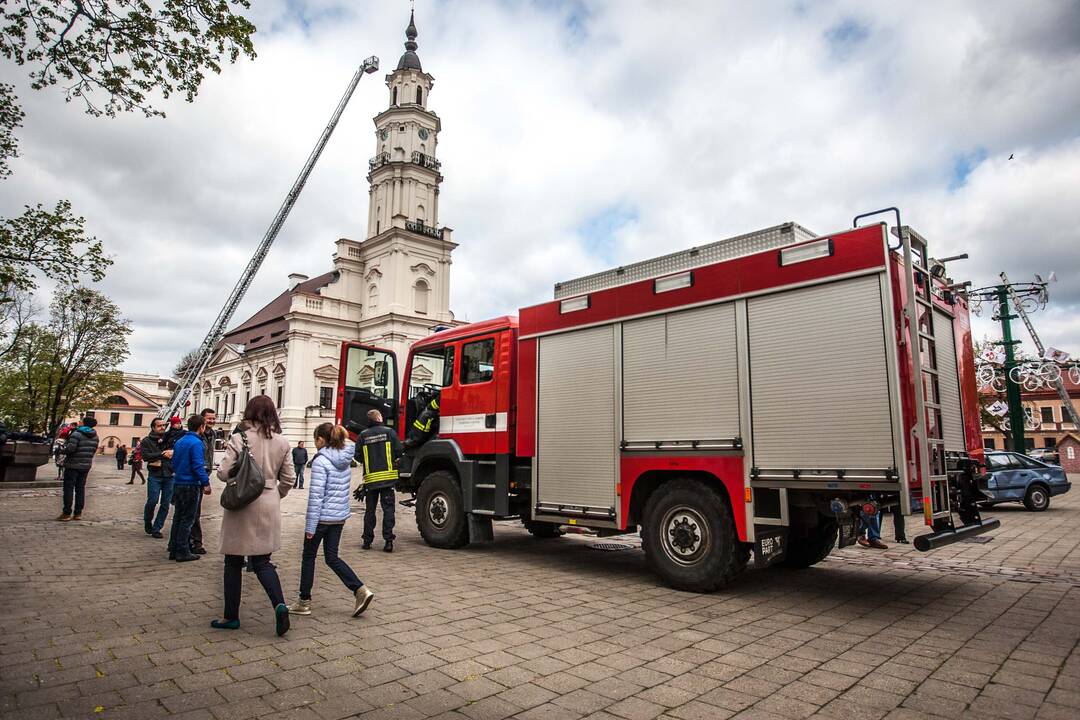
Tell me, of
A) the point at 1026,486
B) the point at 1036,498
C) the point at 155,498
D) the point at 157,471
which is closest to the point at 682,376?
the point at 157,471

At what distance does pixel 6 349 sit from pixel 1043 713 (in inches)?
1508

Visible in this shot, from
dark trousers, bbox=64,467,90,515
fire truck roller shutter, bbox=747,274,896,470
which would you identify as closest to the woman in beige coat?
fire truck roller shutter, bbox=747,274,896,470

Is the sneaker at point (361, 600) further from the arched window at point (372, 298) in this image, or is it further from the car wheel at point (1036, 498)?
the arched window at point (372, 298)

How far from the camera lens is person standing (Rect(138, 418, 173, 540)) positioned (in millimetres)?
9133

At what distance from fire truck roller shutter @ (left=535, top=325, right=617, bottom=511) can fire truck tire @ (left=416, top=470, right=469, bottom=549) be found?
1.69 metres

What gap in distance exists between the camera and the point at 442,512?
9.34m

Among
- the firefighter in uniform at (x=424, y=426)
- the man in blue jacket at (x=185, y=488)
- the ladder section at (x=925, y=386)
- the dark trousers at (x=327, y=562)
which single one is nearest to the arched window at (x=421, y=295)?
the firefighter in uniform at (x=424, y=426)

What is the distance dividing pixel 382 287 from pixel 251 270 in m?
11.3

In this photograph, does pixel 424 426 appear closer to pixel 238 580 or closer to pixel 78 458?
pixel 238 580

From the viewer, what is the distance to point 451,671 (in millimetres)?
4004

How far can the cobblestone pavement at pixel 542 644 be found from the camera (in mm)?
3496

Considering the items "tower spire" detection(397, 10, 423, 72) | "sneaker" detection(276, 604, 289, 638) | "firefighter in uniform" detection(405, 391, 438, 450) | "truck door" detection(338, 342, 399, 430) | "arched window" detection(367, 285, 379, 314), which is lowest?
"sneaker" detection(276, 604, 289, 638)

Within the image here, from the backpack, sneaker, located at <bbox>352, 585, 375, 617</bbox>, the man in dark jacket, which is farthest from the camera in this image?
the man in dark jacket

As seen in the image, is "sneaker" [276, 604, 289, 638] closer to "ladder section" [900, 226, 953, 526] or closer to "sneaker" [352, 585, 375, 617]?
"sneaker" [352, 585, 375, 617]
